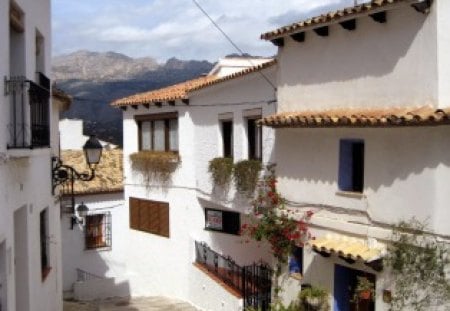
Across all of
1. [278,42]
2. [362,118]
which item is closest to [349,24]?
[362,118]

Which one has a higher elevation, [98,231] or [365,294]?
[365,294]

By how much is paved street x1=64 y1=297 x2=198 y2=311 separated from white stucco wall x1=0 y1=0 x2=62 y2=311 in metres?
5.57

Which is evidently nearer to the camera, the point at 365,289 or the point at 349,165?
the point at 365,289

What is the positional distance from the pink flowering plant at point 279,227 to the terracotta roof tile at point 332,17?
3.19 metres

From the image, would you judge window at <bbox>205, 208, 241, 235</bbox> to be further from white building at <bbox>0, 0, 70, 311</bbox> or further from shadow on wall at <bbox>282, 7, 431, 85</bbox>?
shadow on wall at <bbox>282, 7, 431, 85</bbox>

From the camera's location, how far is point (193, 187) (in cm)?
2112

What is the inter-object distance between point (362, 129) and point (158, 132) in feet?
38.3

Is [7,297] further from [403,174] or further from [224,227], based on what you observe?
[224,227]

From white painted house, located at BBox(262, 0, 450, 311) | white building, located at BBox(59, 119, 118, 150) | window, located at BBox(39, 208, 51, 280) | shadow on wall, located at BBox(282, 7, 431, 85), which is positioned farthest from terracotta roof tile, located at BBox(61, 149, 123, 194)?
shadow on wall, located at BBox(282, 7, 431, 85)

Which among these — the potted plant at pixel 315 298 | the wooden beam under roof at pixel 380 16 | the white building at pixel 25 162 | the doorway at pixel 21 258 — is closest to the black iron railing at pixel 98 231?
the white building at pixel 25 162

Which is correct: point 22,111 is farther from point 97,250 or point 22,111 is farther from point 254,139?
point 97,250

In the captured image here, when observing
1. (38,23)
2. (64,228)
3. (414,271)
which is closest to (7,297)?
(38,23)

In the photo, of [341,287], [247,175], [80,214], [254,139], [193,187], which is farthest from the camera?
[80,214]

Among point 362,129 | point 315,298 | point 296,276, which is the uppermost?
point 362,129
